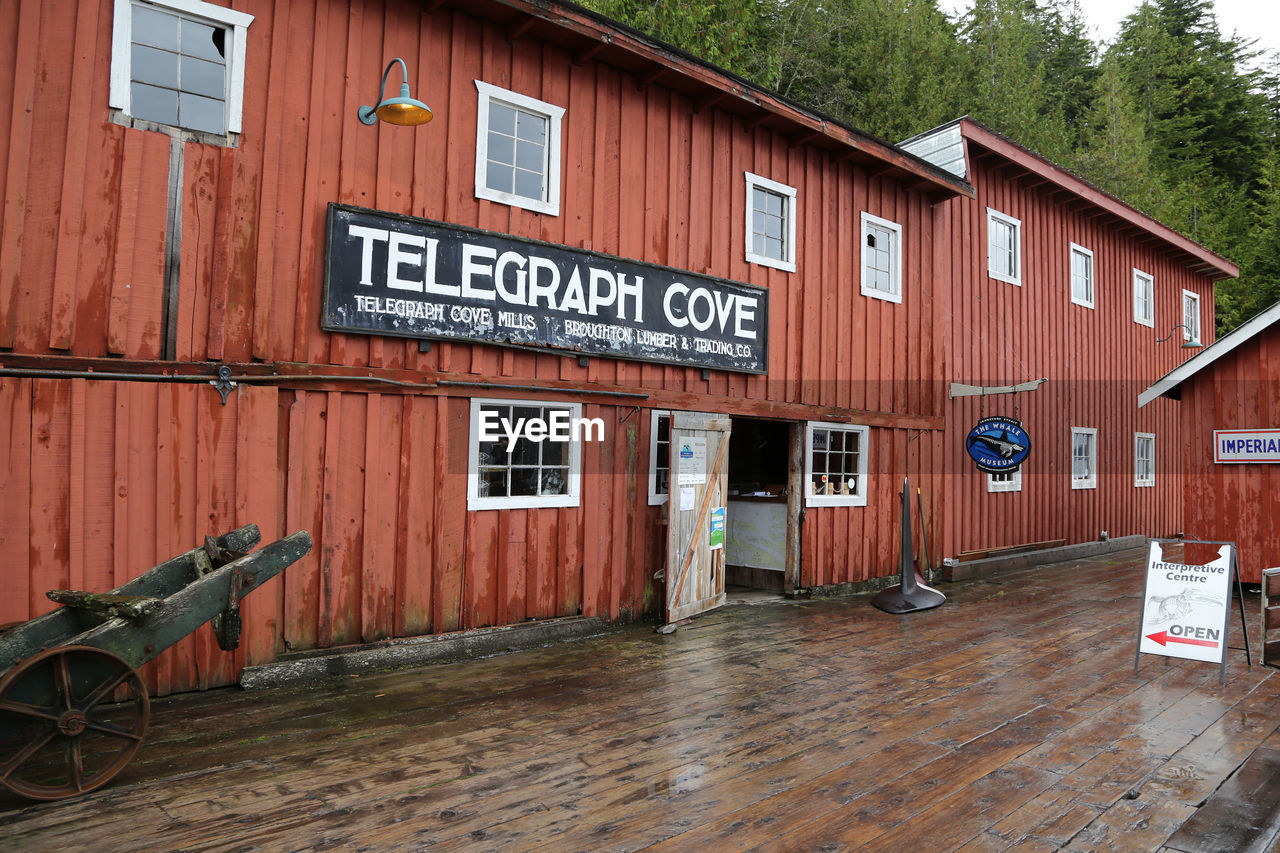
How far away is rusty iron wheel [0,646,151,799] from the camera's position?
3264 mm

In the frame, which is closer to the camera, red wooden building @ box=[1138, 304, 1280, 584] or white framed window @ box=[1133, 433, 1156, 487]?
red wooden building @ box=[1138, 304, 1280, 584]

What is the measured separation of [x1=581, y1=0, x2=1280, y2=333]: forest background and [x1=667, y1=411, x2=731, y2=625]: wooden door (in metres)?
12.6

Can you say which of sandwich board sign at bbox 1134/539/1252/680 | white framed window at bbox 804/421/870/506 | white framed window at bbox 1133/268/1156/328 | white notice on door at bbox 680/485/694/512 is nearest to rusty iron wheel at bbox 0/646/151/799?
white notice on door at bbox 680/485/694/512

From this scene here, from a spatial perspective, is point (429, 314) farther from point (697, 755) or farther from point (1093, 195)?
point (1093, 195)

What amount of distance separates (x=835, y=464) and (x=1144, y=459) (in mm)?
9556

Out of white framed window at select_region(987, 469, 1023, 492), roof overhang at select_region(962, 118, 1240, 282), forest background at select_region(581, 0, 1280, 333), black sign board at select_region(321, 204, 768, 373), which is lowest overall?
white framed window at select_region(987, 469, 1023, 492)

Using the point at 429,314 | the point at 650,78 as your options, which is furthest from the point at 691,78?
the point at 429,314

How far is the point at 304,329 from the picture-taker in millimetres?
5461

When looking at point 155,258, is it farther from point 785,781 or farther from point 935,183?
point 935,183

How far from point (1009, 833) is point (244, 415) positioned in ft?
16.0

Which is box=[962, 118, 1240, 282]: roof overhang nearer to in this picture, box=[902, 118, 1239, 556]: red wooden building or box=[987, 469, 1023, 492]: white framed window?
box=[902, 118, 1239, 556]: red wooden building

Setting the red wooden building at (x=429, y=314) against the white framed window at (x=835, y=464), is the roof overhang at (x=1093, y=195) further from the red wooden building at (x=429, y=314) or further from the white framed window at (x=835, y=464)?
the white framed window at (x=835, y=464)

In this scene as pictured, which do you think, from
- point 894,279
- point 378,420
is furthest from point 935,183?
point 378,420

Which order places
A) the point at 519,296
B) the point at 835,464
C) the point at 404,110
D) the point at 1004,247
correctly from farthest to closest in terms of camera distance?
the point at 1004,247 < the point at 835,464 < the point at 519,296 < the point at 404,110
